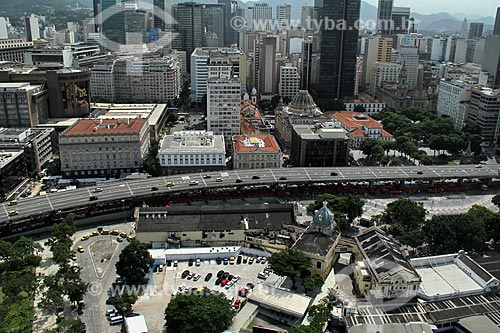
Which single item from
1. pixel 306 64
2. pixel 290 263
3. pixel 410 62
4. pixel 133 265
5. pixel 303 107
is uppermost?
pixel 410 62

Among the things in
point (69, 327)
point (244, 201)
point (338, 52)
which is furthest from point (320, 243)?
point (338, 52)

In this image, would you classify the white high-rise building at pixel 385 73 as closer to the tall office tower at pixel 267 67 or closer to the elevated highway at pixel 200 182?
the tall office tower at pixel 267 67

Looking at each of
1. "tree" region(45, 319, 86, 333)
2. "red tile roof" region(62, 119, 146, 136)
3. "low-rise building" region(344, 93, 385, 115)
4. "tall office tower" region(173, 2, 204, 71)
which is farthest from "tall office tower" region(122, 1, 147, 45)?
"tree" region(45, 319, 86, 333)

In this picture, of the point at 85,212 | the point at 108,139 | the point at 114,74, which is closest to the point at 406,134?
the point at 108,139

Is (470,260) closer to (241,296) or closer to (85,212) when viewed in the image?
(241,296)

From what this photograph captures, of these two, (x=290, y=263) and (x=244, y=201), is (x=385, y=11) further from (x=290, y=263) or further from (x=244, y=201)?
(x=290, y=263)

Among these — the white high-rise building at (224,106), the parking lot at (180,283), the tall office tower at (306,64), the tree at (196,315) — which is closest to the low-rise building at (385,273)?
the parking lot at (180,283)

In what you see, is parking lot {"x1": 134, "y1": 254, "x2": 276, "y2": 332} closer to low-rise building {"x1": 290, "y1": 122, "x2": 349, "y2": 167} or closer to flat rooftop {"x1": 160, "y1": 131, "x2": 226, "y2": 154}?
flat rooftop {"x1": 160, "y1": 131, "x2": 226, "y2": 154}

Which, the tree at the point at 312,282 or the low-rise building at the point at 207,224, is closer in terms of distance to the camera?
the tree at the point at 312,282
